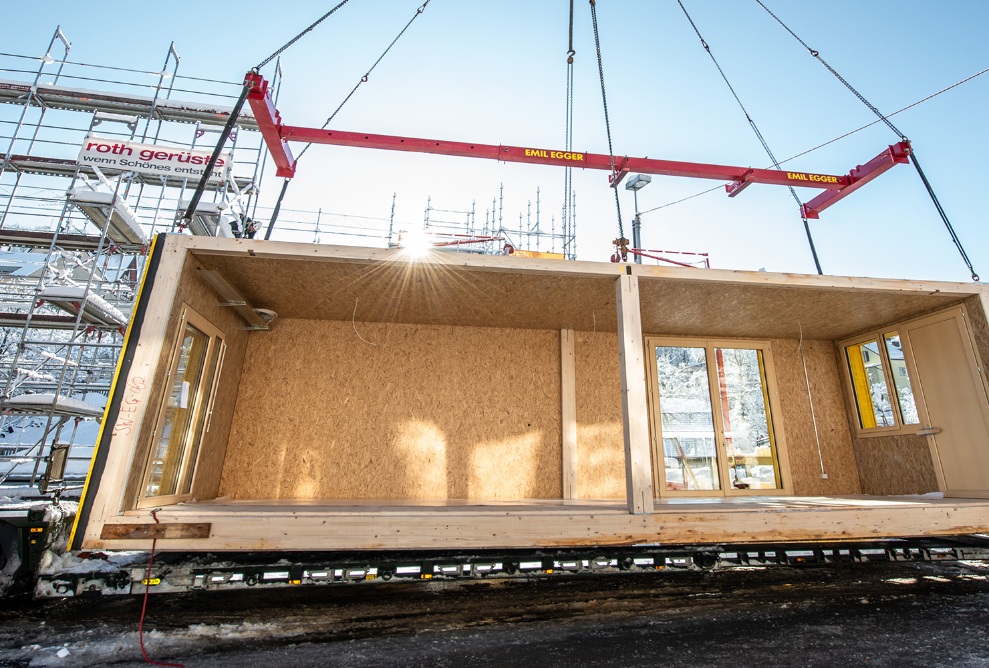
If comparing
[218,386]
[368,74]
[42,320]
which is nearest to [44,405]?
[42,320]

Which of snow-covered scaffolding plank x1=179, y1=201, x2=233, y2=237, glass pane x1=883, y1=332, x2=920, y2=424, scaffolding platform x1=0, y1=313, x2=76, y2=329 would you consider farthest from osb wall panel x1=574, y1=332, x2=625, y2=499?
scaffolding platform x1=0, y1=313, x2=76, y2=329

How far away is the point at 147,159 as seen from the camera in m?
8.80

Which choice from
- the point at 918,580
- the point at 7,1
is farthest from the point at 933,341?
the point at 7,1

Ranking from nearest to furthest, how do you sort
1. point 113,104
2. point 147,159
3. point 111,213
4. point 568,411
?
point 568,411 < point 111,213 < point 147,159 < point 113,104

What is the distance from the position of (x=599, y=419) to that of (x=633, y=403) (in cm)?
215

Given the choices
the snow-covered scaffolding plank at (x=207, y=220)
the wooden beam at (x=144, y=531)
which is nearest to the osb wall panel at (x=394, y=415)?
the wooden beam at (x=144, y=531)

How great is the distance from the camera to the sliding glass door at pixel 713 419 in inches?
216

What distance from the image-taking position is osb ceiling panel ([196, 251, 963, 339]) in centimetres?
390

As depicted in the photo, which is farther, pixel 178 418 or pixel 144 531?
pixel 178 418

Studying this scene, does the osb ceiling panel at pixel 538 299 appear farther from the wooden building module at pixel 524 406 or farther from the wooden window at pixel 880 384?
the wooden window at pixel 880 384

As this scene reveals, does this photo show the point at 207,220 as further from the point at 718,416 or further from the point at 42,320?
the point at 718,416

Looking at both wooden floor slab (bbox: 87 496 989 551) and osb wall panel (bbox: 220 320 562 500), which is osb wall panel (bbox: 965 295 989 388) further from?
osb wall panel (bbox: 220 320 562 500)

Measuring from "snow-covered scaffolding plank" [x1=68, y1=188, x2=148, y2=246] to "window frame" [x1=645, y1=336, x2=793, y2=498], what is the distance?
8560 mm

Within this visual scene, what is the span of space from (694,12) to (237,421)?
8.06 metres
